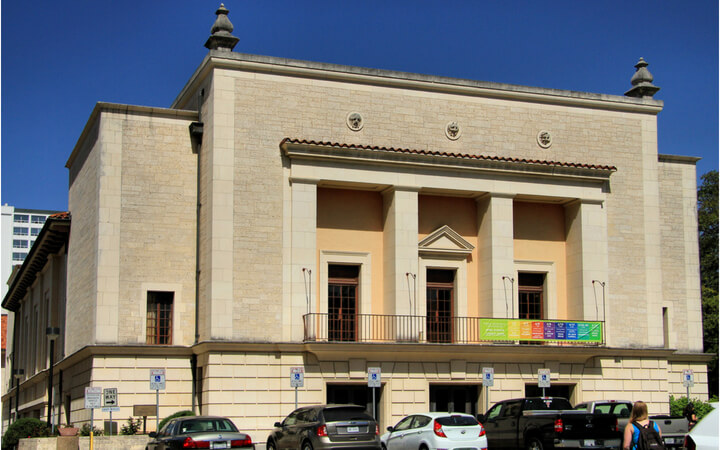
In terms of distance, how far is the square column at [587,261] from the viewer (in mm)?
36656

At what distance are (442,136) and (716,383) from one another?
3577cm

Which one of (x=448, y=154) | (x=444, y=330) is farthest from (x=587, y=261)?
(x=448, y=154)

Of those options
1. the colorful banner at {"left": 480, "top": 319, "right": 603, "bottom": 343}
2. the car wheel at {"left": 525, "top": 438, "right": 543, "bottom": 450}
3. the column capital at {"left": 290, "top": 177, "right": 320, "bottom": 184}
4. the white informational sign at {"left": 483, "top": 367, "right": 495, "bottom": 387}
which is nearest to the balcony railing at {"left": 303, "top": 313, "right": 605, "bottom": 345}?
the colorful banner at {"left": 480, "top": 319, "right": 603, "bottom": 343}

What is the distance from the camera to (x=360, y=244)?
35719 millimetres

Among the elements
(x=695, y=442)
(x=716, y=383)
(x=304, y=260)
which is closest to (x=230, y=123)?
(x=304, y=260)

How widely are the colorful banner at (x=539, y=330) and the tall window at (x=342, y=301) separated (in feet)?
15.0

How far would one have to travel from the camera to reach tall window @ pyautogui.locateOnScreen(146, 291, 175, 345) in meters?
33.8

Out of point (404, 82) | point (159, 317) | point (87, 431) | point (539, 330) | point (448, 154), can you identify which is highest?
point (404, 82)

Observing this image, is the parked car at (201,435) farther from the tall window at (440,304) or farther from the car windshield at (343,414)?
the tall window at (440,304)

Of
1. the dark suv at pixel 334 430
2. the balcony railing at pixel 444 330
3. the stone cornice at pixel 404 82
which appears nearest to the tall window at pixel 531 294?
the balcony railing at pixel 444 330

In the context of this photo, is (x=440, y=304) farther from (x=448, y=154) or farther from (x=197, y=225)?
(x=197, y=225)

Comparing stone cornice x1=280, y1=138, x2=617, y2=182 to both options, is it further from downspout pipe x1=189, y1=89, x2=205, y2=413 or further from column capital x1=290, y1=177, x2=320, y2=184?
downspout pipe x1=189, y1=89, x2=205, y2=413

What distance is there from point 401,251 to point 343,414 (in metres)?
11.2

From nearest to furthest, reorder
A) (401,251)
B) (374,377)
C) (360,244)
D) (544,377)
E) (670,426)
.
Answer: (670,426)
(374,377)
(544,377)
(401,251)
(360,244)
